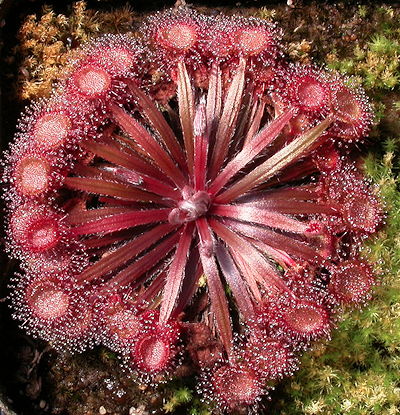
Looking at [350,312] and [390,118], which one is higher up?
[390,118]

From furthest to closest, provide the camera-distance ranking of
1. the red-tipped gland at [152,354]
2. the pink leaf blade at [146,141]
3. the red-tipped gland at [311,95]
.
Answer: the pink leaf blade at [146,141] → the red-tipped gland at [311,95] → the red-tipped gland at [152,354]

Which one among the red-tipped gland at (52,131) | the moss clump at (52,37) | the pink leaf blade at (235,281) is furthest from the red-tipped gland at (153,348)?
the moss clump at (52,37)

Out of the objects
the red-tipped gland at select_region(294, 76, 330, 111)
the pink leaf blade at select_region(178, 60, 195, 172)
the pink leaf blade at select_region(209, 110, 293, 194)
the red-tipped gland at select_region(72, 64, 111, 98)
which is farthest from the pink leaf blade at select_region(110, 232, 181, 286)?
the red-tipped gland at select_region(294, 76, 330, 111)

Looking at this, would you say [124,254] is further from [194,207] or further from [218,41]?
[218,41]

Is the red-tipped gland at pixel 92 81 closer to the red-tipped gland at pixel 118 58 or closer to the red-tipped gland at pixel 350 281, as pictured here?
the red-tipped gland at pixel 118 58

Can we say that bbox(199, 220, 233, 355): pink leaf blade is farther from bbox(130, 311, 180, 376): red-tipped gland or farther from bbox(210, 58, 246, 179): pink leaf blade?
bbox(210, 58, 246, 179): pink leaf blade

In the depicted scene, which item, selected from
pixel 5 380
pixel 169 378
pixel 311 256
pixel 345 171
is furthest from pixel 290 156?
pixel 5 380

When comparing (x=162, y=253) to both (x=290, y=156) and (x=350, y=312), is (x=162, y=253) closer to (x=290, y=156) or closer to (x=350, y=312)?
(x=290, y=156)
